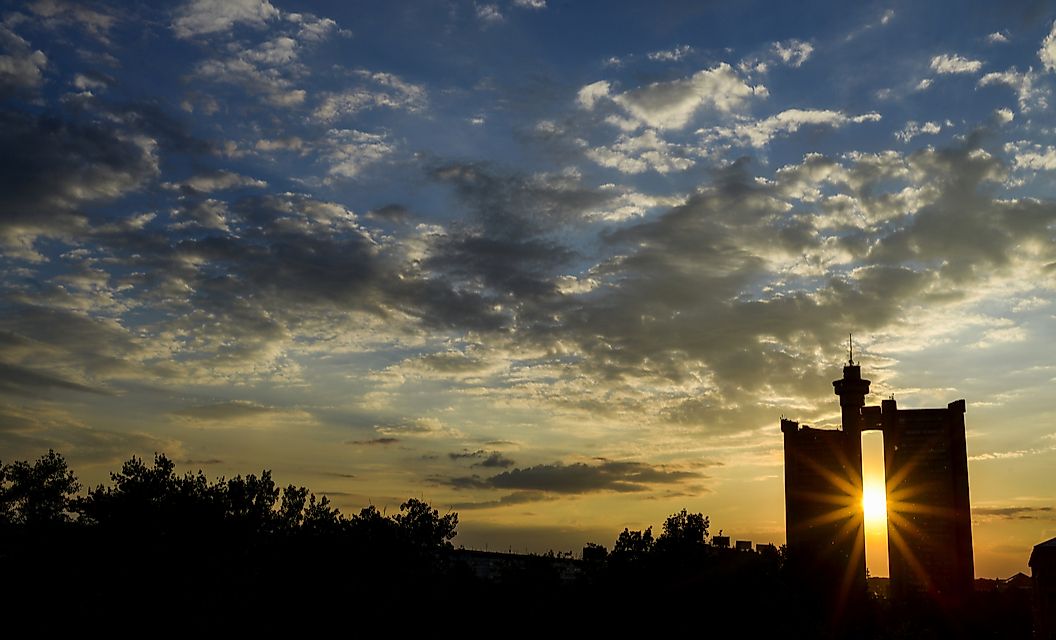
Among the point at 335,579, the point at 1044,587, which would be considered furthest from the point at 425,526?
the point at 1044,587

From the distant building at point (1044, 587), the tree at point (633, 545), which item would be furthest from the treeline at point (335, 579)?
the distant building at point (1044, 587)

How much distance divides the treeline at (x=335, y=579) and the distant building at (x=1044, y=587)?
7881 cm

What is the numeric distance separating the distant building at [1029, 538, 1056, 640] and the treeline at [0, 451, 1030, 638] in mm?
78806

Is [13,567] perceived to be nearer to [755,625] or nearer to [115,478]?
[115,478]

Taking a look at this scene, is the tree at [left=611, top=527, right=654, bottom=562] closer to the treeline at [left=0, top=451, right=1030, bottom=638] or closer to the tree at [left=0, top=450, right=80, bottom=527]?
the treeline at [left=0, top=451, right=1030, bottom=638]

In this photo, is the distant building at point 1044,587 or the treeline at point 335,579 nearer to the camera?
the treeline at point 335,579

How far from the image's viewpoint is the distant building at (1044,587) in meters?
131

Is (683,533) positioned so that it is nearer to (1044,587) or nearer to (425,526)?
(425,526)

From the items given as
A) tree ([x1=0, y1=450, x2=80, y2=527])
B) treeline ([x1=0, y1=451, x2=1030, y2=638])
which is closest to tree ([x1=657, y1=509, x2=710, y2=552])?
treeline ([x1=0, y1=451, x2=1030, y2=638])

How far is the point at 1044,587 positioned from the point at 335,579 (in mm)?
116994

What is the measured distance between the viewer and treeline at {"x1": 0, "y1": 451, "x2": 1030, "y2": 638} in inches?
2178

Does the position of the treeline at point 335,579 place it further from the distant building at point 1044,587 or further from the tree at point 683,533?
the distant building at point 1044,587

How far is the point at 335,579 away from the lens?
6231 cm

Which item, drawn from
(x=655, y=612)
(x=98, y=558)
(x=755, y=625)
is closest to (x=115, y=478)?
(x=98, y=558)
